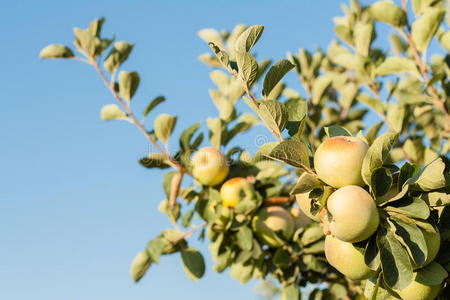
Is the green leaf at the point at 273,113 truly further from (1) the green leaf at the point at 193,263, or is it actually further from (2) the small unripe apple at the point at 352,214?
(1) the green leaf at the point at 193,263

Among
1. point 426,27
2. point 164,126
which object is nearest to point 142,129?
point 164,126

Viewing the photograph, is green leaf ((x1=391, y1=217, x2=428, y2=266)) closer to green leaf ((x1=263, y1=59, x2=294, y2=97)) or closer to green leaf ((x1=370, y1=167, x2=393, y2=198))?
green leaf ((x1=370, y1=167, x2=393, y2=198))

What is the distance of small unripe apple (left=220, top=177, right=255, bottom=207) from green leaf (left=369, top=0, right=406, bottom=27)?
1.00 metres

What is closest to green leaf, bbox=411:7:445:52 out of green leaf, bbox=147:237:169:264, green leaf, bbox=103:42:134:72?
green leaf, bbox=103:42:134:72

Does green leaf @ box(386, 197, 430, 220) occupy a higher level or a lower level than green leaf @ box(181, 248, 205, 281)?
higher

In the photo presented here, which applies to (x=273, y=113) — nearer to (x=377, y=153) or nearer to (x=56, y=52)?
(x=377, y=153)

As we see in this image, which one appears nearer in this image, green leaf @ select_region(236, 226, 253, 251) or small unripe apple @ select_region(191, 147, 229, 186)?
green leaf @ select_region(236, 226, 253, 251)

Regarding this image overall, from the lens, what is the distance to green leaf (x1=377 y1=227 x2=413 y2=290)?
970 mm

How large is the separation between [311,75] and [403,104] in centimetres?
62

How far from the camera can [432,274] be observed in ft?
3.44

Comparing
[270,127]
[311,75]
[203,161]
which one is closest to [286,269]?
[203,161]

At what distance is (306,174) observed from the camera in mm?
1051

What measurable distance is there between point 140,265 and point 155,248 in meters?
0.17

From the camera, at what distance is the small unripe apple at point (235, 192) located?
1829 mm
